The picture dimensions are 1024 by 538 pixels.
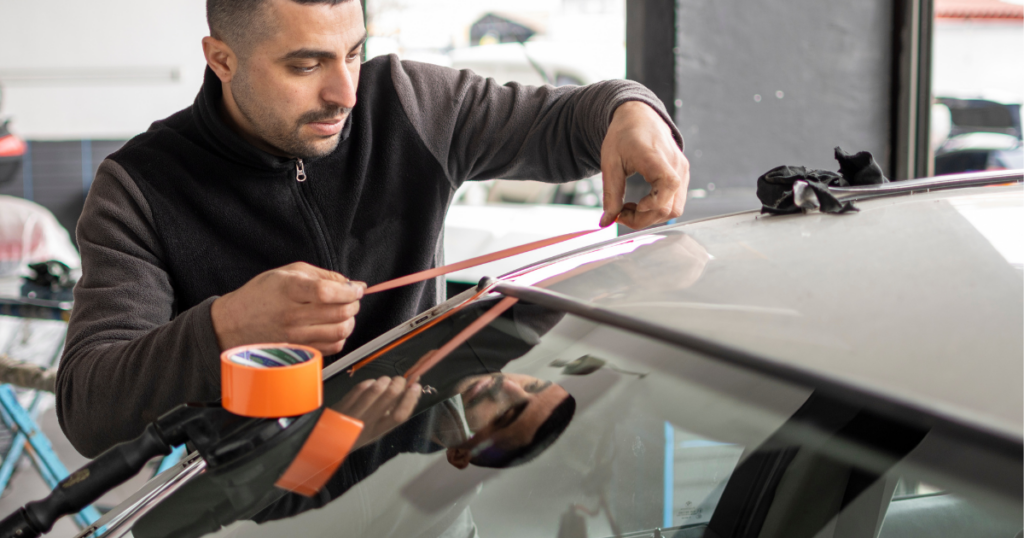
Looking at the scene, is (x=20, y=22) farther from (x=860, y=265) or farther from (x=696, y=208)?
(x=860, y=265)

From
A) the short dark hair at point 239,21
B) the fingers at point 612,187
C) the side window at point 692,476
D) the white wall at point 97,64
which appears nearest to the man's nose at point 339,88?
the short dark hair at point 239,21

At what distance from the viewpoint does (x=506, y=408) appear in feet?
2.64

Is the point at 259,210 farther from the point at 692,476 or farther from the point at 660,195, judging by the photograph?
the point at 692,476

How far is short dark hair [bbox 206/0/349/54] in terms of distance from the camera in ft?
3.94

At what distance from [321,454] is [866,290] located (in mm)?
570

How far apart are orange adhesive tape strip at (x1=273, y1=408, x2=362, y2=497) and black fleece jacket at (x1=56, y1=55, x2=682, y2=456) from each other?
0.25 m

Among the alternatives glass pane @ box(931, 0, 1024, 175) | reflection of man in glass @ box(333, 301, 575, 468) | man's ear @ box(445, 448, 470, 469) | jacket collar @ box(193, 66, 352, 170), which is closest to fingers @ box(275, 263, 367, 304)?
reflection of man in glass @ box(333, 301, 575, 468)

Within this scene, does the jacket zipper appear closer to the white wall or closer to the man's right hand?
the man's right hand

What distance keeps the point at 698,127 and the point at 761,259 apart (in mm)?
1745

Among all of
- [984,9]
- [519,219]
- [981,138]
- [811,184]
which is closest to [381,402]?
[811,184]

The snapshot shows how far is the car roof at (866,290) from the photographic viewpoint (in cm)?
50

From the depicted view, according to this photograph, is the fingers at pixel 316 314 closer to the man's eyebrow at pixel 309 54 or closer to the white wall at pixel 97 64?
the man's eyebrow at pixel 309 54

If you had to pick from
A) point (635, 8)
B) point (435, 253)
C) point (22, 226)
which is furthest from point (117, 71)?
point (435, 253)

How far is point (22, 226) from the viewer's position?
4.39 meters
